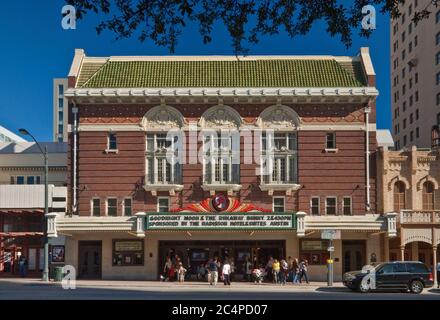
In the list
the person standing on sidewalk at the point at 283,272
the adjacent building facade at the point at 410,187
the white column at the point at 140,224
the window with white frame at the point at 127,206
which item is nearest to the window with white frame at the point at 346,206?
the adjacent building facade at the point at 410,187

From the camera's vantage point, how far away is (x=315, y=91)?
129ft

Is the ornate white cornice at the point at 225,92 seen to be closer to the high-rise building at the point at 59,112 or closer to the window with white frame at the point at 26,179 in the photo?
the window with white frame at the point at 26,179

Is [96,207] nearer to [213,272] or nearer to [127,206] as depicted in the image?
[127,206]

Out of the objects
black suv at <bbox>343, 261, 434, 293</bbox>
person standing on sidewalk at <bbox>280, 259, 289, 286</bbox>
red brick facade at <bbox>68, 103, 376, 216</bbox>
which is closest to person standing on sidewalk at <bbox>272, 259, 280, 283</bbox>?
person standing on sidewalk at <bbox>280, 259, 289, 286</bbox>

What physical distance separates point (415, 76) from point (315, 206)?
41.3 meters

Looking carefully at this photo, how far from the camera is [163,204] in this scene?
131 ft

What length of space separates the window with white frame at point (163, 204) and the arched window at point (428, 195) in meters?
15.8

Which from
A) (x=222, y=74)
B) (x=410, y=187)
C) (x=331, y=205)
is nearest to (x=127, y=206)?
(x=222, y=74)

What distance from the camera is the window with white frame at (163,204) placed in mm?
39969

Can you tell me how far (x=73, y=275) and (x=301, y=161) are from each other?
50.4ft

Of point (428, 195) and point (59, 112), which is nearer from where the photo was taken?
point (428, 195)

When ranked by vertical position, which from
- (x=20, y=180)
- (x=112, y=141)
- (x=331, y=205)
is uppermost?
(x=112, y=141)

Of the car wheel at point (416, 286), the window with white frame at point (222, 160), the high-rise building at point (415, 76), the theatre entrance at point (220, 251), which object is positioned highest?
the high-rise building at point (415, 76)

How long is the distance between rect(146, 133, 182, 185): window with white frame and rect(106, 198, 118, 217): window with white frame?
241 cm
